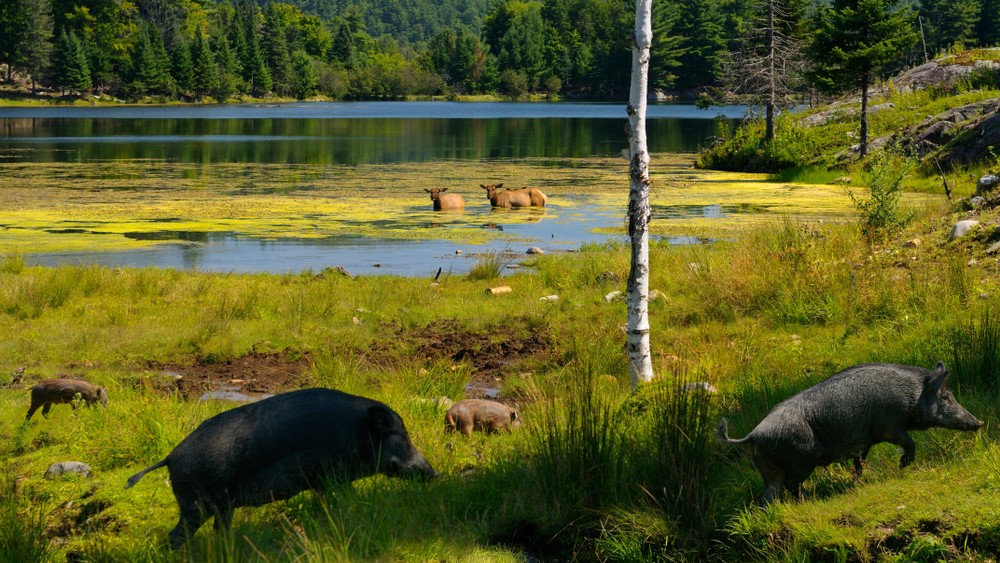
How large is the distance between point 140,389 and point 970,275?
771cm

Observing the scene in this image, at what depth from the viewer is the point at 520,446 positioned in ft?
20.9

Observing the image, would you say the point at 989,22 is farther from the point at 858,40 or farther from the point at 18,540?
the point at 18,540

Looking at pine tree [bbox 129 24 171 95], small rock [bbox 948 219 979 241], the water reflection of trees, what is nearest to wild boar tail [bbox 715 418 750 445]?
small rock [bbox 948 219 979 241]

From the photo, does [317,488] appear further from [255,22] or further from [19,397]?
[255,22]

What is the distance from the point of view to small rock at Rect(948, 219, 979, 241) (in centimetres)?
1177

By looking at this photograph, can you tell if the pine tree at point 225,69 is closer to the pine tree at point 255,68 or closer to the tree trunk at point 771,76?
the pine tree at point 255,68

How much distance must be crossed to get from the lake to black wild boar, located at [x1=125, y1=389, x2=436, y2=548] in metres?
10.0

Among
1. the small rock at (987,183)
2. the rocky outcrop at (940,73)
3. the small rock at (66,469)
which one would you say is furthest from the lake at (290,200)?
the rocky outcrop at (940,73)

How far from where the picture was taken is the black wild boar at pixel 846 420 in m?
5.11

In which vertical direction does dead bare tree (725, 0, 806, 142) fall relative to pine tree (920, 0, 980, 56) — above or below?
below

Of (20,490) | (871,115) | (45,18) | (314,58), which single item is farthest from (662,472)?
(314,58)

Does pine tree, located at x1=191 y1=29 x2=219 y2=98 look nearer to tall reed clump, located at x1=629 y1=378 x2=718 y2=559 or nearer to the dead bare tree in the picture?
the dead bare tree

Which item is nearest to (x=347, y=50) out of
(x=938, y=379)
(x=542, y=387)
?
(x=542, y=387)

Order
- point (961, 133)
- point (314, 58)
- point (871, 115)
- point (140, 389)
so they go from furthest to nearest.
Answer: point (314, 58) → point (871, 115) → point (961, 133) → point (140, 389)
